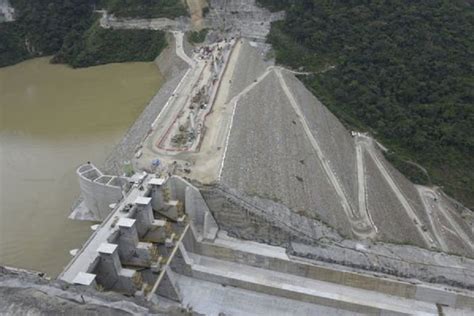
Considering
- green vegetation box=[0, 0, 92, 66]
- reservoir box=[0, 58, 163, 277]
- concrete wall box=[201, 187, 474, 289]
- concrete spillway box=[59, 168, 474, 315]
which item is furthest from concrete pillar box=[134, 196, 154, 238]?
green vegetation box=[0, 0, 92, 66]

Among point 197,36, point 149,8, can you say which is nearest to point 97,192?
point 197,36

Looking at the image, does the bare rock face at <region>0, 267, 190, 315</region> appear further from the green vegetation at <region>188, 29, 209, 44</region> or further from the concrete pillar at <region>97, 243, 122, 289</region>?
the green vegetation at <region>188, 29, 209, 44</region>

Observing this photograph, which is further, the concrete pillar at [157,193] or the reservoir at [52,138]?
the reservoir at [52,138]

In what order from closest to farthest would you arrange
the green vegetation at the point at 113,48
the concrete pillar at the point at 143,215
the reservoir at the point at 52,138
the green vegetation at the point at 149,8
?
the concrete pillar at the point at 143,215 < the reservoir at the point at 52,138 < the green vegetation at the point at 113,48 < the green vegetation at the point at 149,8

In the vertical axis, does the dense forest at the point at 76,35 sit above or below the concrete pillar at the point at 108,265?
above

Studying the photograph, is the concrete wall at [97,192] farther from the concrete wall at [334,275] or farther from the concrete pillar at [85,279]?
the concrete pillar at [85,279]

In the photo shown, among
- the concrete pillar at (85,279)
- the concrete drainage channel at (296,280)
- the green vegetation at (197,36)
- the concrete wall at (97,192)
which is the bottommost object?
the concrete drainage channel at (296,280)

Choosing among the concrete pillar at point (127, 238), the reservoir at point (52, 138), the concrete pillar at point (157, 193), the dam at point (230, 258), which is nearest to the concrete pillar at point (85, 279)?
the dam at point (230, 258)
